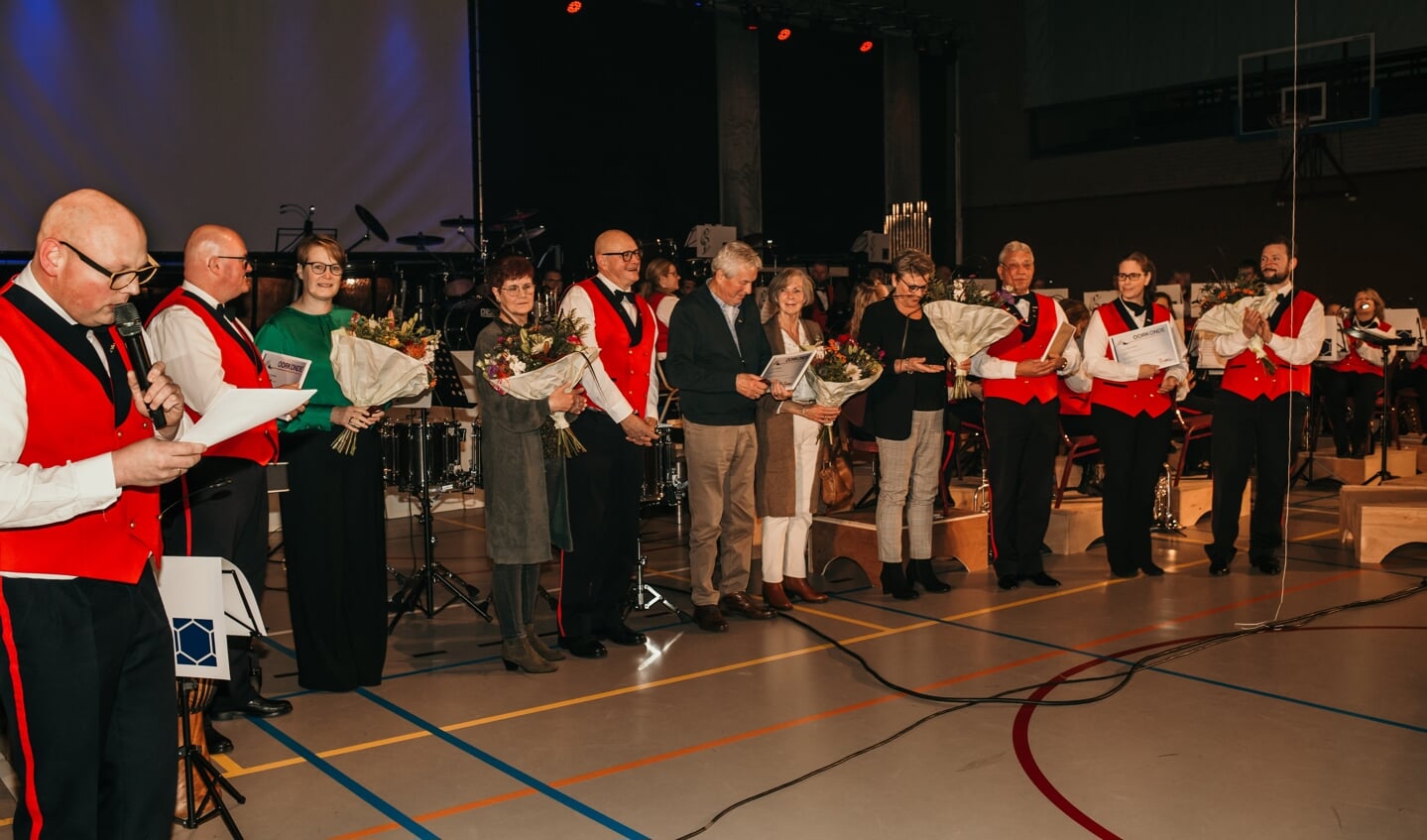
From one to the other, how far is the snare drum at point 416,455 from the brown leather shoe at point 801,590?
1.84m

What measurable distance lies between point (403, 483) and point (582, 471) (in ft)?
4.89

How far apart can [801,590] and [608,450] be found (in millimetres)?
1530

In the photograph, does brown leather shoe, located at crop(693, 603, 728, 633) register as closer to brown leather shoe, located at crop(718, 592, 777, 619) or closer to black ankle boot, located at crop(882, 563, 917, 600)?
brown leather shoe, located at crop(718, 592, 777, 619)

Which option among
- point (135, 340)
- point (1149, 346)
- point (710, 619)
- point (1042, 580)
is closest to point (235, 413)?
point (135, 340)

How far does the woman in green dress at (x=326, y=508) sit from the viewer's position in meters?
4.77

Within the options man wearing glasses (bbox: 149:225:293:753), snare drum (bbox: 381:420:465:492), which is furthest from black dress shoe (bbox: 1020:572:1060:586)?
man wearing glasses (bbox: 149:225:293:753)

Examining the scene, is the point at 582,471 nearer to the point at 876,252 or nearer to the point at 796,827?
the point at 796,827

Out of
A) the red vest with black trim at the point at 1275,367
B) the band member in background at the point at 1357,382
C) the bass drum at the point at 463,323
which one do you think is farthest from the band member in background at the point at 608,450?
the band member in background at the point at 1357,382

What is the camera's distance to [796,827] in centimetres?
351

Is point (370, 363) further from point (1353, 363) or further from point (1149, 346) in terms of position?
point (1353, 363)

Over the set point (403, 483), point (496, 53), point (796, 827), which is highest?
point (496, 53)

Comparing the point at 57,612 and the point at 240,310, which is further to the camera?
the point at 240,310

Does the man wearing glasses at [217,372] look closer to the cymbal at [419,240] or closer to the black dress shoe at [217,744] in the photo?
the black dress shoe at [217,744]

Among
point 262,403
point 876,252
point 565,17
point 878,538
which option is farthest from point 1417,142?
point 262,403
